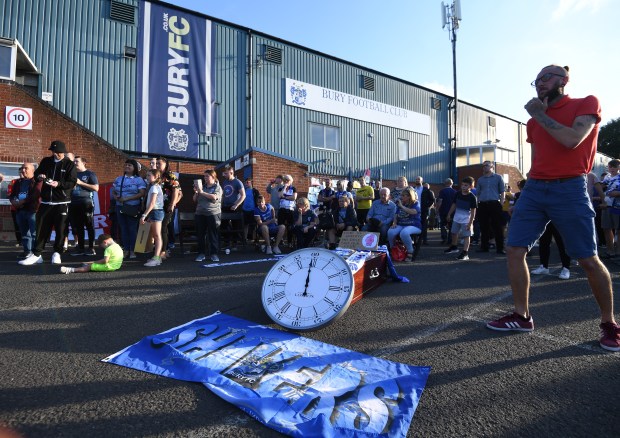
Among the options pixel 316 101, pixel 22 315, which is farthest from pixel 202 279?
pixel 316 101

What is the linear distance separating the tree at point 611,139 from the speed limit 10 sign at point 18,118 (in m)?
60.8

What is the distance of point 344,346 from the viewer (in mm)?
2902

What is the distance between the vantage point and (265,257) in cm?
772

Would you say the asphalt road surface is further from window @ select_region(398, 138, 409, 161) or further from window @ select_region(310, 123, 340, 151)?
window @ select_region(398, 138, 409, 161)

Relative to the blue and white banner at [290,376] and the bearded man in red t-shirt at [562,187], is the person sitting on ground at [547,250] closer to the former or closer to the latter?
the bearded man in red t-shirt at [562,187]

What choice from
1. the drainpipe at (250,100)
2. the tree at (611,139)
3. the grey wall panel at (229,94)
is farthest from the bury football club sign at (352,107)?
the tree at (611,139)

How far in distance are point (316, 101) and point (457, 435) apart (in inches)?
727

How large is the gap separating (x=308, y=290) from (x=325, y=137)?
1670cm

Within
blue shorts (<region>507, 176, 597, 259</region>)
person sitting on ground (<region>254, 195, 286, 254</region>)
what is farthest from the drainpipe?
blue shorts (<region>507, 176, 597, 259</region>)

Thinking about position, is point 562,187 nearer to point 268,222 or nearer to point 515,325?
point 515,325

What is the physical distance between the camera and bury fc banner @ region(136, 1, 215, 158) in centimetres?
1444

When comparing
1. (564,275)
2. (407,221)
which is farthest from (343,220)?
(564,275)

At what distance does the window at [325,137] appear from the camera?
1898 centimetres

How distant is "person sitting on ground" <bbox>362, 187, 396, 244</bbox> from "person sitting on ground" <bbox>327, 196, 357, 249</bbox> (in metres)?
0.90
